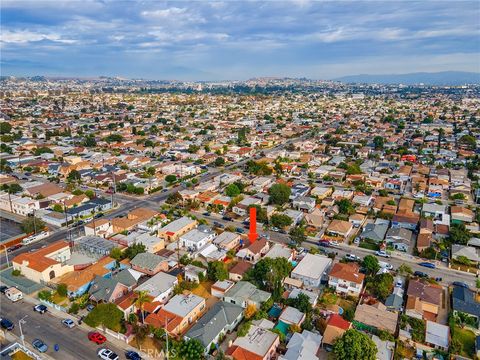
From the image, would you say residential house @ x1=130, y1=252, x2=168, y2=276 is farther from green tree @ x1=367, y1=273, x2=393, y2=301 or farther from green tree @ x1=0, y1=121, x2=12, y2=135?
green tree @ x1=0, y1=121, x2=12, y2=135

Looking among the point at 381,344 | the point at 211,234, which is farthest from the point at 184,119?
the point at 381,344

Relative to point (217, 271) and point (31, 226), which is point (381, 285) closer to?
point (217, 271)

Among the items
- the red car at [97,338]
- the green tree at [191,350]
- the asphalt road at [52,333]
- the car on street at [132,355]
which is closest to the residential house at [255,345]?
the green tree at [191,350]

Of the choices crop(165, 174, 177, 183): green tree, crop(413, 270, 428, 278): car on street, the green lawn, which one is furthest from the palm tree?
crop(165, 174, 177, 183): green tree

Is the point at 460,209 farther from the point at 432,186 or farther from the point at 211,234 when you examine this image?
the point at 211,234

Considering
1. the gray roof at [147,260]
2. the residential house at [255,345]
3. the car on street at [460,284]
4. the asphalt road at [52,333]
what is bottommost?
the car on street at [460,284]

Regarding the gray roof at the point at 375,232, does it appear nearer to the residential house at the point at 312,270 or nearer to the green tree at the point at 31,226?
the residential house at the point at 312,270

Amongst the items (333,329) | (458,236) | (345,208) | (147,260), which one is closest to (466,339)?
(333,329)
